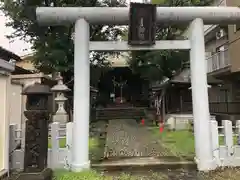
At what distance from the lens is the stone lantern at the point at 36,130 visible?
239 inches

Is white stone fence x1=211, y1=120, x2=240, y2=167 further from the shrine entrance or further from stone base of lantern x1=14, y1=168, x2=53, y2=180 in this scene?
the shrine entrance

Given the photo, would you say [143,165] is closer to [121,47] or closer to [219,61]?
[121,47]

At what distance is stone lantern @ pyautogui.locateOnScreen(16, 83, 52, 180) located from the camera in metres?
6.07

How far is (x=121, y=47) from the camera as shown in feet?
26.0

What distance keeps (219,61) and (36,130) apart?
1543 centimetres

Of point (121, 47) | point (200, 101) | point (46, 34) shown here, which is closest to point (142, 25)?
point (121, 47)

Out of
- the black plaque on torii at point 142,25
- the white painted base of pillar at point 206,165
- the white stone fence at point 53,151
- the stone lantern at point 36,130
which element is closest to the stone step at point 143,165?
the white painted base of pillar at point 206,165

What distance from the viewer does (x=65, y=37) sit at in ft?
63.3

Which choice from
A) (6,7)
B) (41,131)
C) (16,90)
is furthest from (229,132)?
(6,7)

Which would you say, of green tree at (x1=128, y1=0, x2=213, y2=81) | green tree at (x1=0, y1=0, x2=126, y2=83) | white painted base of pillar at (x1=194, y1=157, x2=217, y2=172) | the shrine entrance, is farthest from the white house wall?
the shrine entrance

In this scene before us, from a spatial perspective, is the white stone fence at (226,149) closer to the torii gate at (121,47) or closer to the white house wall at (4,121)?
the torii gate at (121,47)

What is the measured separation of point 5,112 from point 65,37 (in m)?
13.2

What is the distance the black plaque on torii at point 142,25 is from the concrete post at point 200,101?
128cm

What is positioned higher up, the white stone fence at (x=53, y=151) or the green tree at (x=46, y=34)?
the green tree at (x=46, y=34)
